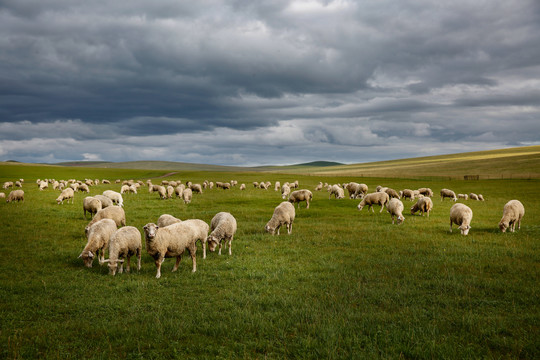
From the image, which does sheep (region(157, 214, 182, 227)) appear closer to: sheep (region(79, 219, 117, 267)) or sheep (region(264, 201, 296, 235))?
sheep (region(79, 219, 117, 267))

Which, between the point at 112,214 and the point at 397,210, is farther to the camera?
the point at 397,210

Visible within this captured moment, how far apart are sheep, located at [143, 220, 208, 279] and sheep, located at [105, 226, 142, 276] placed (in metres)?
0.92

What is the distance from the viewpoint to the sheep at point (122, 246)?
38.5 feet

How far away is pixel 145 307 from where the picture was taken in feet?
29.0

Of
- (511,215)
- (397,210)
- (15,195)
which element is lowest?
(397,210)

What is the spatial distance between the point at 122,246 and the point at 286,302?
6.82 metres

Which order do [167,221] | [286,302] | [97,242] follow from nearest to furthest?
[286,302]
[97,242]
[167,221]

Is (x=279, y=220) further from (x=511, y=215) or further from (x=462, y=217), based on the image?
(x=511, y=215)

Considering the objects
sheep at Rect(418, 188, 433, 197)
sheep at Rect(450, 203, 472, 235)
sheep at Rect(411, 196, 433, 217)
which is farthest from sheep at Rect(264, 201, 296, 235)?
sheep at Rect(418, 188, 433, 197)

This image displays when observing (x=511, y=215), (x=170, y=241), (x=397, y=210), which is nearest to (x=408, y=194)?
(x=397, y=210)

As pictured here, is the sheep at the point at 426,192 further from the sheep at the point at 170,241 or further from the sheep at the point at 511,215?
the sheep at the point at 170,241

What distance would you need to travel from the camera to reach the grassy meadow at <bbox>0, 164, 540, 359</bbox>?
6762mm

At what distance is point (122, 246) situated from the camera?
1212cm

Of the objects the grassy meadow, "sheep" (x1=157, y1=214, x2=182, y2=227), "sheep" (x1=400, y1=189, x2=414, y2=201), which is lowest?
the grassy meadow
